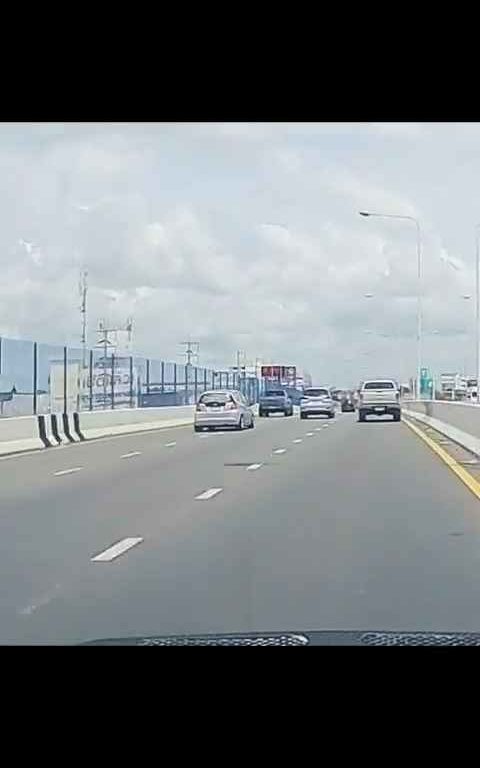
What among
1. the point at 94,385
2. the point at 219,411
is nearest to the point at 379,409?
the point at 219,411

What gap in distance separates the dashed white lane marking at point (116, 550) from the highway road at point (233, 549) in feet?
0.07

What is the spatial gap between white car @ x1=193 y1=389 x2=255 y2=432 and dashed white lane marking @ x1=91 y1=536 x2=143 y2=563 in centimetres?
3535

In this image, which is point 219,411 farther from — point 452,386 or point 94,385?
point 452,386

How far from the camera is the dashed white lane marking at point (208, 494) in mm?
20641

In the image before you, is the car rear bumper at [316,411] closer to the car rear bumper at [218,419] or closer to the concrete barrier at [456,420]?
the concrete barrier at [456,420]

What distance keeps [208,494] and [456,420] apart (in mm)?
22829

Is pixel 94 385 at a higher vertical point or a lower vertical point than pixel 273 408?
higher

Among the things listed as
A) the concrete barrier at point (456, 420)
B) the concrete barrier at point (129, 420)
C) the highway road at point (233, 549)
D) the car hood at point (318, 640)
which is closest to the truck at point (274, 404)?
the concrete barrier at point (129, 420)

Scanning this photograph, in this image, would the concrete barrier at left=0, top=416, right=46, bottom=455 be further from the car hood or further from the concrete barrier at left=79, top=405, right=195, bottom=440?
the car hood

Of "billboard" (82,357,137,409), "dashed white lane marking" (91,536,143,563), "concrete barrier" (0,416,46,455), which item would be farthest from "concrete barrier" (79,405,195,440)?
"dashed white lane marking" (91,536,143,563)

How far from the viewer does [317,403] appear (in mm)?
69125
